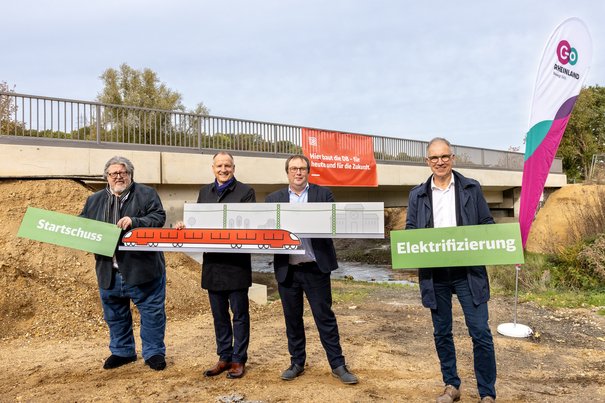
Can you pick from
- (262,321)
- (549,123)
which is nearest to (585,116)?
(549,123)

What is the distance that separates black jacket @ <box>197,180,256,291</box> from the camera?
436 cm

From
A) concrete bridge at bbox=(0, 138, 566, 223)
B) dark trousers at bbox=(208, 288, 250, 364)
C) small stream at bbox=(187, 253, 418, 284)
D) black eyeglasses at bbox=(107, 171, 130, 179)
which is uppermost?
concrete bridge at bbox=(0, 138, 566, 223)

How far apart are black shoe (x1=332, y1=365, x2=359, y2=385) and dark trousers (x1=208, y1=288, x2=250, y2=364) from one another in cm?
87

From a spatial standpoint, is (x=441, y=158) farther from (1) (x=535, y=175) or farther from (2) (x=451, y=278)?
(1) (x=535, y=175)

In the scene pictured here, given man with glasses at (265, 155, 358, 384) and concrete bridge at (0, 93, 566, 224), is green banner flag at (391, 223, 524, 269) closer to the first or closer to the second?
man with glasses at (265, 155, 358, 384)

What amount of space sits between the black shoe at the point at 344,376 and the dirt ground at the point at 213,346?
2.0 inches

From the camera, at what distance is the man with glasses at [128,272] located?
4582mm

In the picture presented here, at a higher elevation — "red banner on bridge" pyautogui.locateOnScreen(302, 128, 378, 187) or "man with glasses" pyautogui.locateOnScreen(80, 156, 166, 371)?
"red banner on bridge" pyautogui.locateOnScreen(302, 128, 378, 187)

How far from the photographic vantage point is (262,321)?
745cm

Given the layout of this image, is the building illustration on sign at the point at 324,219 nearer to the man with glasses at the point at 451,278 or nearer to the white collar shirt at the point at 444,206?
the man with glasses at the point at 451,278

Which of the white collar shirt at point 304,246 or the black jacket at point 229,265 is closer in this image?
the white collar shirt at point 304,246

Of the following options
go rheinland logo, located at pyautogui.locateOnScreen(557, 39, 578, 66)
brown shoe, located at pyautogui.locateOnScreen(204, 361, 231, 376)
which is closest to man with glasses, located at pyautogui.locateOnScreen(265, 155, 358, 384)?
brown shoe, located at pyautogui.locateOnScreen(204, 361, 231, 376)

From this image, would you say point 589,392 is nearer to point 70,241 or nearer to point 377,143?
point 70,241

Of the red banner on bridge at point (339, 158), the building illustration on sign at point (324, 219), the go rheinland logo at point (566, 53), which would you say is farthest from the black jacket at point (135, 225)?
the red banner on bridge at point (339, 158)
